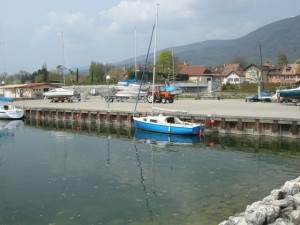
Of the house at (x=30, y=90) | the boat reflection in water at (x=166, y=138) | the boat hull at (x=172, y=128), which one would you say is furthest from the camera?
the house at (x=30, y=90)

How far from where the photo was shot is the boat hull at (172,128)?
32.3 m

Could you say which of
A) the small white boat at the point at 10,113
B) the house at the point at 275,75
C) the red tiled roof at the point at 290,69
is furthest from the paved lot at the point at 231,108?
the house at the point at 275,75

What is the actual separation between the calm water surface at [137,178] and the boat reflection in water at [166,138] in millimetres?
460

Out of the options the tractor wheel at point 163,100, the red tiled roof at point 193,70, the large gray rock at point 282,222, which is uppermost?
the red tiled roof at point 193,70

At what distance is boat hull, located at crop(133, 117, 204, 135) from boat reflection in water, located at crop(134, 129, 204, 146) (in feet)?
1.11

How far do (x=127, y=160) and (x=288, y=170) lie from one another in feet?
30.0

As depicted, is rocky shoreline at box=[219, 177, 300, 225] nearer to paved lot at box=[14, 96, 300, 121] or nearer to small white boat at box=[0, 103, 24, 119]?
paved lot at box=[14, 96, 300, 121]

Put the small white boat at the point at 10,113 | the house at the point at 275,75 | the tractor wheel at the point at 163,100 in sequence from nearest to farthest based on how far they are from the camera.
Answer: the small white boat at the point at 10,113
the tractor wheel at the point at 163,100
the house at the point at 275,75

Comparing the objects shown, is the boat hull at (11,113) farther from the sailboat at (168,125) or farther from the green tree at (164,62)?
the green tree at (164,62)

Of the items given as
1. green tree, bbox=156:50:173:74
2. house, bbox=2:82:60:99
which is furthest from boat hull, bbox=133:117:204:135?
green tree, bbox=156:50:173:74

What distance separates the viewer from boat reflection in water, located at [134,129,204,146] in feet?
100

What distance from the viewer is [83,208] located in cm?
1477

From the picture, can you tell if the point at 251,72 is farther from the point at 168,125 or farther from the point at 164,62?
the point at 168,125

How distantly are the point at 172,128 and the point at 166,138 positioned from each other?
1094mm
